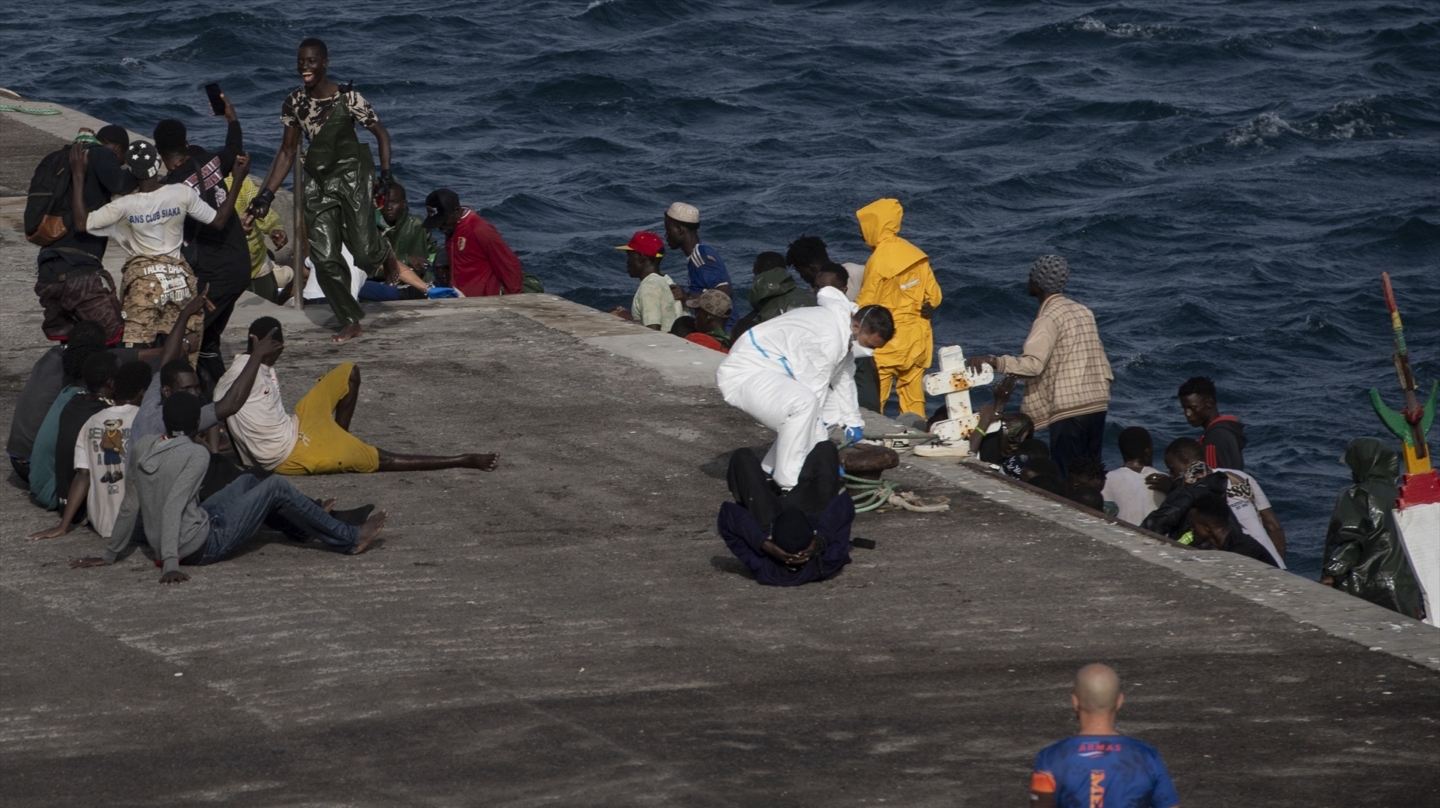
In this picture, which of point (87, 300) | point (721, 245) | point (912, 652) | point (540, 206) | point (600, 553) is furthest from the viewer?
point (540, 206)

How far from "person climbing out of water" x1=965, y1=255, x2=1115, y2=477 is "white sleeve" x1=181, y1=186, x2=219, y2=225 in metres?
4.54

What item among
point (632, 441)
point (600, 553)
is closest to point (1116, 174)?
point (632, 441)

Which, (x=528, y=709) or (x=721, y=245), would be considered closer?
(x=528, y=709)

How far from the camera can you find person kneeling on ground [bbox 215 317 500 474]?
33.8 feet

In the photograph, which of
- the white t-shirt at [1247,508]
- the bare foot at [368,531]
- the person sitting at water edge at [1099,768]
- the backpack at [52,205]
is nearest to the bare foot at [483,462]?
the bare foot at [368,531]

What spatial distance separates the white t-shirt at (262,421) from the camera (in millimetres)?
10297

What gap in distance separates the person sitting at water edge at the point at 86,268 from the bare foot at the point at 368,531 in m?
2.23

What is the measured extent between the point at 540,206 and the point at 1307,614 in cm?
1927

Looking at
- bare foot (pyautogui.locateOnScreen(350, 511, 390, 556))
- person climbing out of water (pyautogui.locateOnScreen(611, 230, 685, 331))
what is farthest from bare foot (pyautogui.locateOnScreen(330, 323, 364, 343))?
bare foot (pyautogui.locateOnScreen(350, 511, 390, 556))

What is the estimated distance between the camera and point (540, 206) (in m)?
27.1

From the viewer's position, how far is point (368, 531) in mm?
9594

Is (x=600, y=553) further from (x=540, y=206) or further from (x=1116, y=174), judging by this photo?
(x=1116, y=174)

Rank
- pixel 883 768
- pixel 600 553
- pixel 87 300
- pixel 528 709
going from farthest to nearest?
pixel 87 300 → pixel 600 553 → pixel 528 709 → pixel 883 768

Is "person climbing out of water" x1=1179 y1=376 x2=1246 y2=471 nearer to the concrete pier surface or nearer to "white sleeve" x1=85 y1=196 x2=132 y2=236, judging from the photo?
the concrete pier surface
